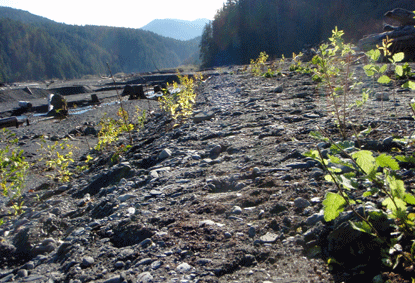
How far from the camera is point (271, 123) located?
3.84m

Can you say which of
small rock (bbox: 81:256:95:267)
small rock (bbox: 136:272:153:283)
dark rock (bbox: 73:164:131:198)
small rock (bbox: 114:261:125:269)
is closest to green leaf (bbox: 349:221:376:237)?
small rock (bbox: 136:272:153:283)

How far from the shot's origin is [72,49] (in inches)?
3819

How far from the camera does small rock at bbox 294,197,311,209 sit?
178 centimetres

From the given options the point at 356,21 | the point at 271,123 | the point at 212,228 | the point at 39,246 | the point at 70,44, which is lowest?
the point at 39,246

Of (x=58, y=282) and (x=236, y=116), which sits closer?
(x=58, y=282)

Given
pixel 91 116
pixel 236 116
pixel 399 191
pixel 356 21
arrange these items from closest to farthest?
pixel 399 191 < pixel 236 116 < pixel 91 116 < pixel 356 21

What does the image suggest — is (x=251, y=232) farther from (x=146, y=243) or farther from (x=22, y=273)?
(x=22, y=273)

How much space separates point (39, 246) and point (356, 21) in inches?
1382

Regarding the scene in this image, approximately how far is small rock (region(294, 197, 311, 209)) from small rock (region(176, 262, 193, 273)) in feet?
2.52

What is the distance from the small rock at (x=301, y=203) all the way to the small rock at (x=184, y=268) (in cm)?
77

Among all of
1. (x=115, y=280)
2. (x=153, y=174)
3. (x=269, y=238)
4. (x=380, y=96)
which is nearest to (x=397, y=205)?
(x=269, y=238)

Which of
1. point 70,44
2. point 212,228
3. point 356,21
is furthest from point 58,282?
point 70,44

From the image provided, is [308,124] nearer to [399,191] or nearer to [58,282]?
[399,191]

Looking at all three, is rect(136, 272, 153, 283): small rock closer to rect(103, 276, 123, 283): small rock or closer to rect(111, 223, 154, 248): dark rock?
rect(103, 276, 123, 283): small rock
